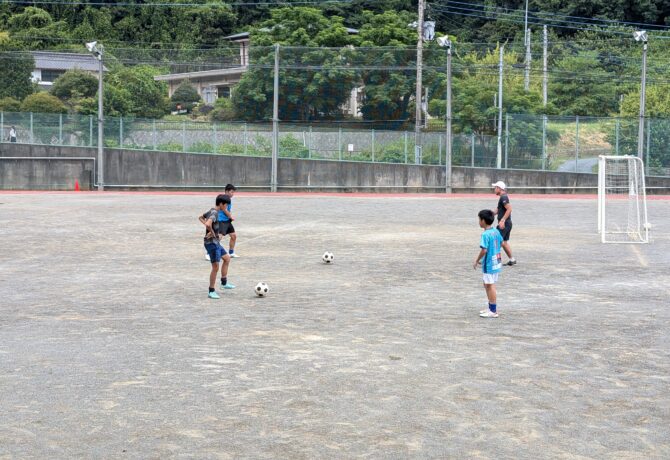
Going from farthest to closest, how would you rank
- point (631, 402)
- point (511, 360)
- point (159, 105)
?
point (159, 105), point (511, 360), point (631, 402)

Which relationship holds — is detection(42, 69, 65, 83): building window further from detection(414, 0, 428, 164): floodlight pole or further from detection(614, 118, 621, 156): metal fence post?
detection(614, 118, 621, 156): metal fence post

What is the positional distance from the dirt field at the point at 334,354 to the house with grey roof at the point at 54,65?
2174 inches

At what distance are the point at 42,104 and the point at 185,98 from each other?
1007 cm

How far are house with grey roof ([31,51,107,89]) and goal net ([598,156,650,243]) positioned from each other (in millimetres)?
45861

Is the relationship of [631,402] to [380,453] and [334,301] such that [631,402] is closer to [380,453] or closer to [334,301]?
[380,453]

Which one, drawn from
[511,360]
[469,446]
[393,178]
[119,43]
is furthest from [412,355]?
[119,43]

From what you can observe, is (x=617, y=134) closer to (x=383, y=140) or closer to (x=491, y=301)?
(x=383, y=140)

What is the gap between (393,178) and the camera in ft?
157

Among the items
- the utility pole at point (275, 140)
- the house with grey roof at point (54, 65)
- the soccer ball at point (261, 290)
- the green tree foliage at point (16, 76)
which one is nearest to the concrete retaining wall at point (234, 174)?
the utility pole at point (275, 140)

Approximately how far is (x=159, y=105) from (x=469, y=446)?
57063 millimetres

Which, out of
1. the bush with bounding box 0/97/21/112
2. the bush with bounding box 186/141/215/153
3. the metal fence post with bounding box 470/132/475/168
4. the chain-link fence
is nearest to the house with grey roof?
the bush with bounding box 0/97/21/112

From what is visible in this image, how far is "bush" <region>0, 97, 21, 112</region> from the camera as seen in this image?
56316 mm

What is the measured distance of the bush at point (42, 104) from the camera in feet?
186

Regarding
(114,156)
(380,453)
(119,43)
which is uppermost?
(119,43)
